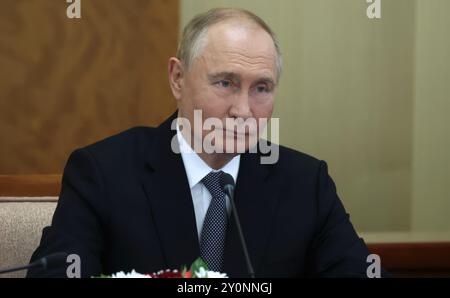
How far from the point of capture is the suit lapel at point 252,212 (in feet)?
5.31

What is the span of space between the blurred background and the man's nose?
104 cm

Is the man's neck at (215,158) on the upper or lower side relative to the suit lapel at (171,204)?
upper

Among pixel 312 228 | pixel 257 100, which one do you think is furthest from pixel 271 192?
pixel 257 100

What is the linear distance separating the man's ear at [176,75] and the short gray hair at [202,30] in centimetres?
4

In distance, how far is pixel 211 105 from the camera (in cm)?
167

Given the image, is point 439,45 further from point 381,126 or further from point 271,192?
point 271,192

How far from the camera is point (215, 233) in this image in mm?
1654

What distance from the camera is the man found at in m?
1.64

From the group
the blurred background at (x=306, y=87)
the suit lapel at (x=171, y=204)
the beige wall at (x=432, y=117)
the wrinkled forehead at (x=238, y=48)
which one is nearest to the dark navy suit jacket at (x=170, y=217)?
the suit lapel at (x=171, y=204)

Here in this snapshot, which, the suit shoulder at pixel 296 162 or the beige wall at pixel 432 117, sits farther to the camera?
the beige wall at pixel 432 117

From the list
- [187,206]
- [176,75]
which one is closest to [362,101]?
[176,75]

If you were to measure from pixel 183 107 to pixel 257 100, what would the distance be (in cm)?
20

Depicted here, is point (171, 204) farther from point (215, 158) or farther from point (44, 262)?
point (44, 262)

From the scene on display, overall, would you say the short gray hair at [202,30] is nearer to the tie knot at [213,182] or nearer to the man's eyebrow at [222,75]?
the man's eyebrow at [222,75]
